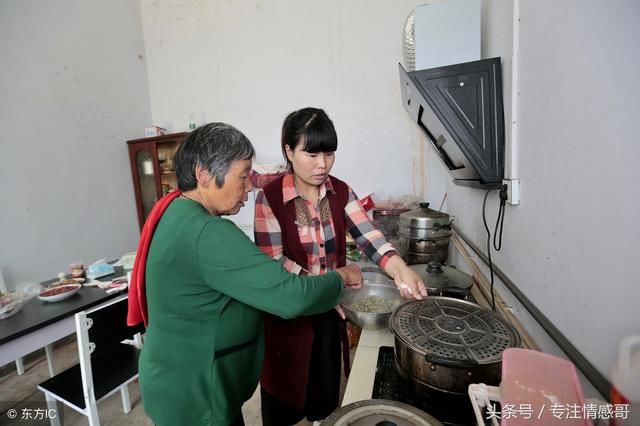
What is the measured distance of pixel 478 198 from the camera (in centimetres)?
156

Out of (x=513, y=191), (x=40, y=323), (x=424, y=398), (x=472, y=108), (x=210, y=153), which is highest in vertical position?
(x=472, y=108)

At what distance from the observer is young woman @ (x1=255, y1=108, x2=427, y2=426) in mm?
1046

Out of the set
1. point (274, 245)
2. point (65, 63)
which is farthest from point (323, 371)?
point (65, 63)

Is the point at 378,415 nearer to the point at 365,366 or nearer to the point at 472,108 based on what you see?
the point at 365,366

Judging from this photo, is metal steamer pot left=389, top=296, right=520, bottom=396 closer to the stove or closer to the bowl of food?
the stove

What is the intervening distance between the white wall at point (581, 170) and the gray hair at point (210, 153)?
778 millimetres

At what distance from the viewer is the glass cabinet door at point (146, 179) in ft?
11.6

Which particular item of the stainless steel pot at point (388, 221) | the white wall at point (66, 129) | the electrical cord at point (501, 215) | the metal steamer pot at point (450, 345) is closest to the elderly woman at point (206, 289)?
the metal steamer pot at point (450, 345)

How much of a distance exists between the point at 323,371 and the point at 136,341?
143 centimetres

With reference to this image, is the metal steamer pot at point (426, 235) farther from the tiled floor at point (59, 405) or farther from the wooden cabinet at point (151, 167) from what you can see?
the wooden cabinet at point (151, 167)

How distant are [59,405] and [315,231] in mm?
2070

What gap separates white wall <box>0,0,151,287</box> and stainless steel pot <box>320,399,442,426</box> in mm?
3174

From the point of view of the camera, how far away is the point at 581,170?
2.24 ft

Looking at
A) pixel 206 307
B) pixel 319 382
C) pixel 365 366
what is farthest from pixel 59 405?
pixel 365 366
